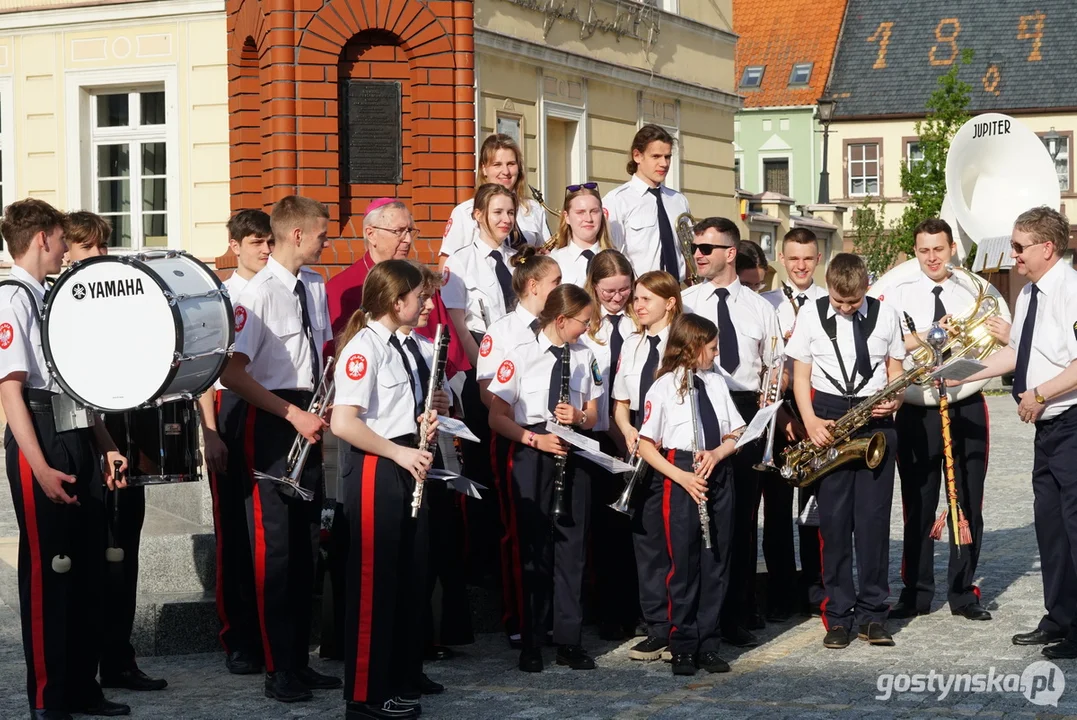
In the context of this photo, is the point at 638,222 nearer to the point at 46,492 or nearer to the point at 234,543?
the point at 234,543

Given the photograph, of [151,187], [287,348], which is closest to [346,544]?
[287,348]

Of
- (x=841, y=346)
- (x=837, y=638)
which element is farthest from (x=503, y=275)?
(x=837, y=638)

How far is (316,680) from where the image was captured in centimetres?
714

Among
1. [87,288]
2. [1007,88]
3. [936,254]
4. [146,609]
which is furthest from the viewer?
[1007,88]

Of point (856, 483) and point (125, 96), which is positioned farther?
point (125, 96)

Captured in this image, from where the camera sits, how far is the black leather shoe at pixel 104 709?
6.69 metres

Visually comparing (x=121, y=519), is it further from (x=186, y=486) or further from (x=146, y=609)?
(x=186, y=486)

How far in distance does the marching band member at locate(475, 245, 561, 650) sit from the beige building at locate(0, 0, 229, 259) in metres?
11.0

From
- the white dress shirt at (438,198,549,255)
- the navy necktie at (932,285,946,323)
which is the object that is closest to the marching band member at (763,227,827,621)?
the navy necktie at (932,285,946,323)

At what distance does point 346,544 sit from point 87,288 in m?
1.84

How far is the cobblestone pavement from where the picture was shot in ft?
21.9

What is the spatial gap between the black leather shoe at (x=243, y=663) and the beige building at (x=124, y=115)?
11.2 m

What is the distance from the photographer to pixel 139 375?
6.32 metres

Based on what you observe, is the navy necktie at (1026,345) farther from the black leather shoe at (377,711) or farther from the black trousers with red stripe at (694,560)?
the black leather shoe at (377,711)
